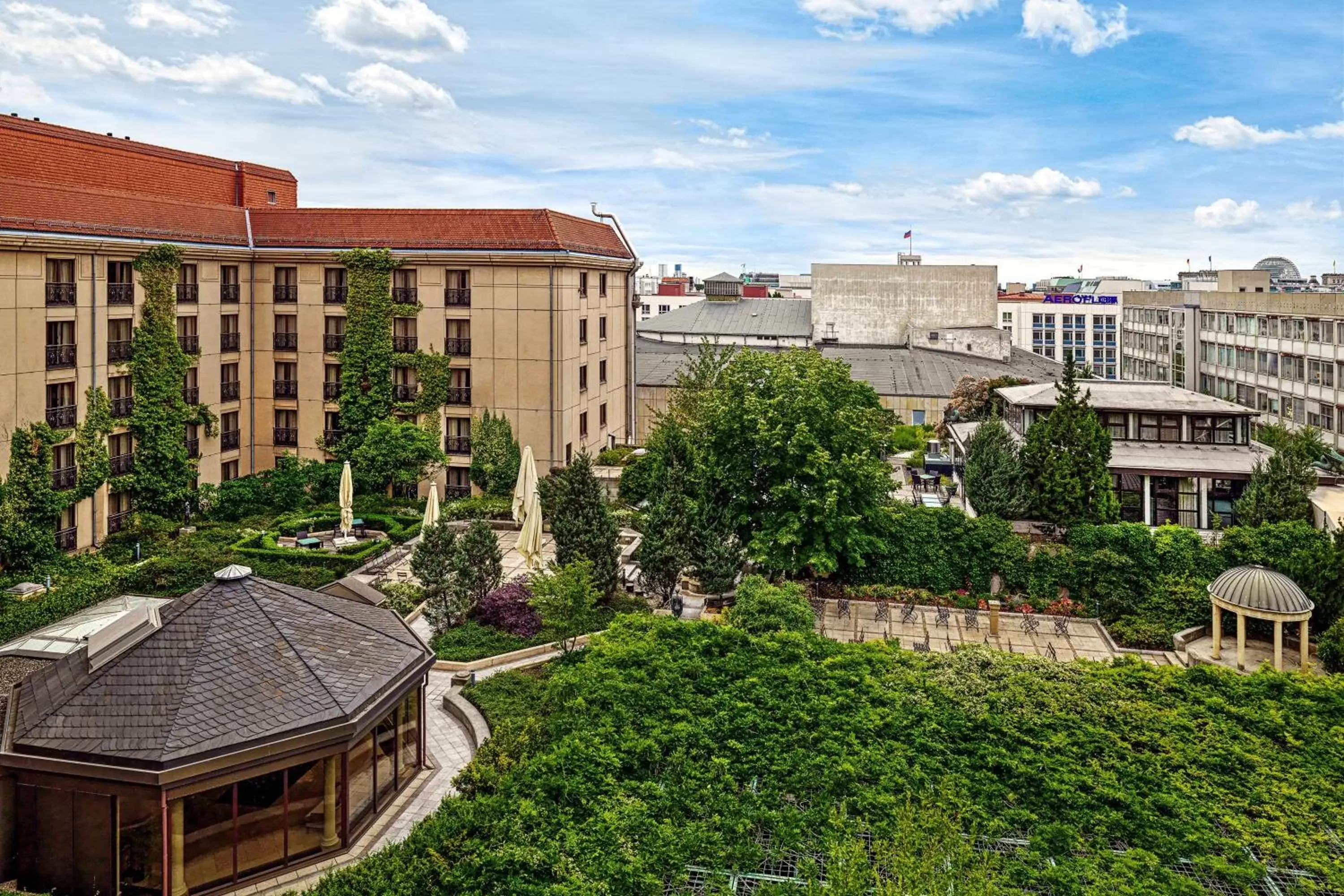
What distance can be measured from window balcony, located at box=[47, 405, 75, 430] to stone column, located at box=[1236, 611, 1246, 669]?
39.5 meters

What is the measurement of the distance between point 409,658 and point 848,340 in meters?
73.8

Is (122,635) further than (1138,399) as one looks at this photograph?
No

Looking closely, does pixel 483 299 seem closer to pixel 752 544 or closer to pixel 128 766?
pixel 752 544

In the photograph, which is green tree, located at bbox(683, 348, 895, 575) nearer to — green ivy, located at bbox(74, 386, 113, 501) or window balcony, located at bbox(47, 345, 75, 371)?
green ivy, located at bbox(74, 386, 113, 501)

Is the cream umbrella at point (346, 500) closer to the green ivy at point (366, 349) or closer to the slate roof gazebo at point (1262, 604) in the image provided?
the green ivy at point (366, 349)

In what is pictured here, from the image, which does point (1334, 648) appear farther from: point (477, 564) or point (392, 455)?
point (392, 455)

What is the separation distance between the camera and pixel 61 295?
36688 millimetres

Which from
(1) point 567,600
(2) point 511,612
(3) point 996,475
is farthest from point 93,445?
(3) point 996,475

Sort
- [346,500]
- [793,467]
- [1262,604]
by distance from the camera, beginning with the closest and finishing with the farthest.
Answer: [1262,604] → [793,467] → [346,500]

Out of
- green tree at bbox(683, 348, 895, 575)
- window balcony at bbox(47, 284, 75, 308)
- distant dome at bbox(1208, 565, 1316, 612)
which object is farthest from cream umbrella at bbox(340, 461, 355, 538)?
distant dome at bbox(1208, 565, 1316, 612)

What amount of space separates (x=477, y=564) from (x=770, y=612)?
9.46 meters

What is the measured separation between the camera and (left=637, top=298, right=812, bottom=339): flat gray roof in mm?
89000

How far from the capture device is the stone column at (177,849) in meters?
16.2

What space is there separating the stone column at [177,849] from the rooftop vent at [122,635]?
3.44 meters
